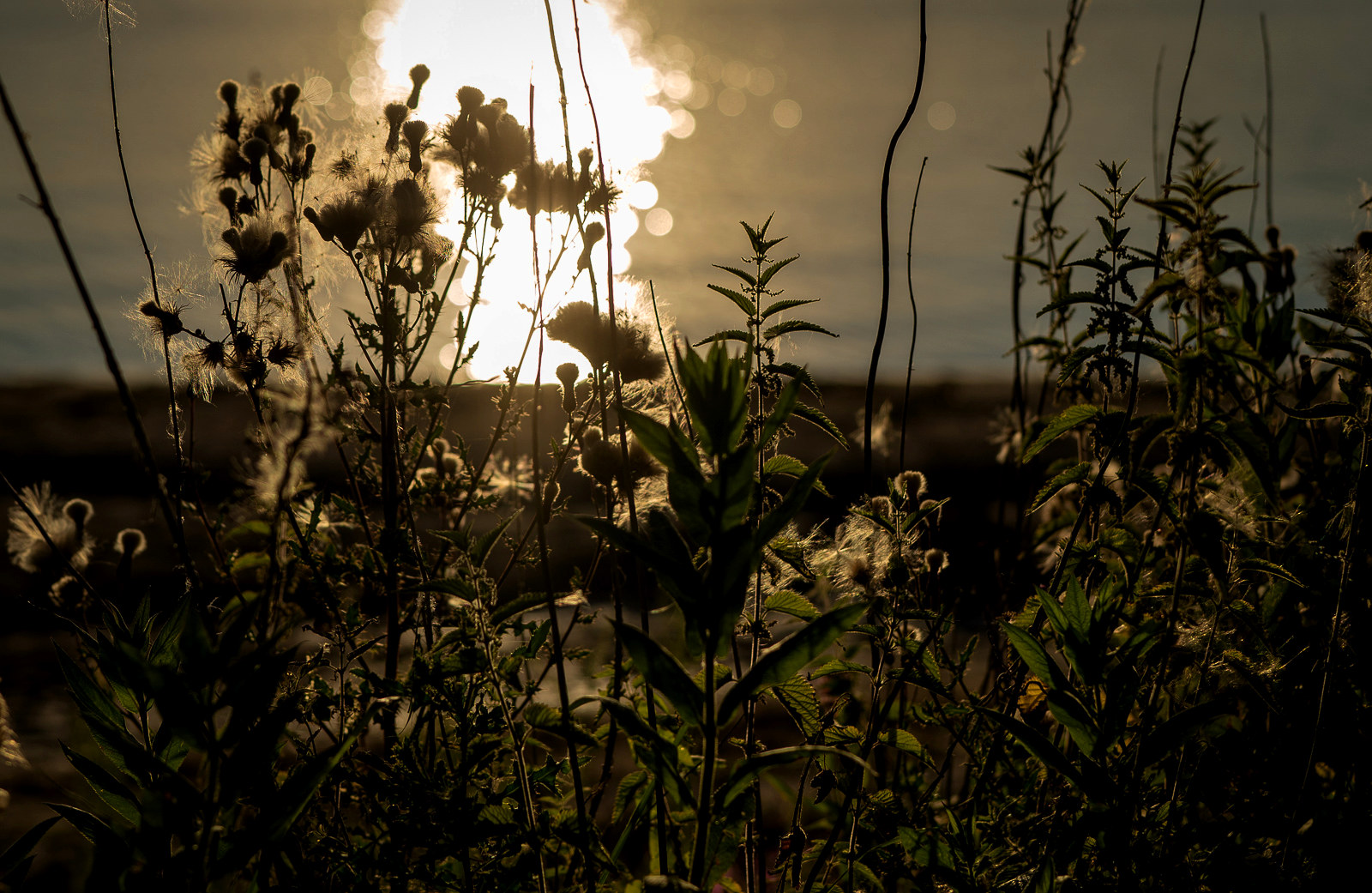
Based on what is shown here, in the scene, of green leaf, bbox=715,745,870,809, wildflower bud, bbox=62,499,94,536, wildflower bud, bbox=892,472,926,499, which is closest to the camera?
green leaf, bbox=715,745,870,809

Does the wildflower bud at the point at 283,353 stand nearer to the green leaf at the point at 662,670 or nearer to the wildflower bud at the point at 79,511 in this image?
the wildflower bud at the point at 79,511

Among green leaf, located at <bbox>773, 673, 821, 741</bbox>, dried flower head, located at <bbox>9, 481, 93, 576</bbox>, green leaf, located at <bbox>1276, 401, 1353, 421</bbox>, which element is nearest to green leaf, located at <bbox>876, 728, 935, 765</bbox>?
green leaf, located at <bbox>773, 673, 821, 741</bbox>

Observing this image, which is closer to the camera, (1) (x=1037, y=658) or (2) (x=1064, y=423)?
(1) (x=1037, y=658)

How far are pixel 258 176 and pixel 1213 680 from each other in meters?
2.06

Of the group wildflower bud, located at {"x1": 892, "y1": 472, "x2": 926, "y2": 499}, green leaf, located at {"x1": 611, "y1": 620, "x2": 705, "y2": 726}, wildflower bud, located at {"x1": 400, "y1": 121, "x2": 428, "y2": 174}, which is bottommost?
green leaf, located at {"x1": 611, "y1": 620, "x2": 705, "y2": 726}

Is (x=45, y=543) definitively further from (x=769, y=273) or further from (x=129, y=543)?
(x=769, y=273)

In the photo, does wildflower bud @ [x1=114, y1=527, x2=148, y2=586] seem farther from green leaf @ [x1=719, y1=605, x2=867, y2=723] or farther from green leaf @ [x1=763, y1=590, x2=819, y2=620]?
green leaf @ [x1=719, y1=605, x2=867, y2=723]

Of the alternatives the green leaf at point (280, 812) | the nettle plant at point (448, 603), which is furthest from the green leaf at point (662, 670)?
the green leaf at point (280, 812)

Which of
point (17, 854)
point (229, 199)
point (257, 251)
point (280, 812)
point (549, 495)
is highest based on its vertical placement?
point (229, 199)

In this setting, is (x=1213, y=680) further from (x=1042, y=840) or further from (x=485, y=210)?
(x=485, y=210)

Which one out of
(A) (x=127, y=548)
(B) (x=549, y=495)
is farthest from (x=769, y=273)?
(A) (x=127, y=548)

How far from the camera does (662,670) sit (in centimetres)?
69

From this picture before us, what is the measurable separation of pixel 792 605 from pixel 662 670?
453 mm

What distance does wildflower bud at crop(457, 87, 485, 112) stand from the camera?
1617 mm
